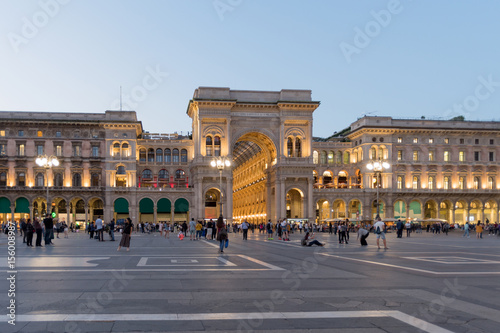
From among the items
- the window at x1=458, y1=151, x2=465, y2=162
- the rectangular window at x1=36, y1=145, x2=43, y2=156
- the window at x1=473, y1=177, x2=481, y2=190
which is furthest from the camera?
the window at x1=458, y1=151, x2=465, y2=162

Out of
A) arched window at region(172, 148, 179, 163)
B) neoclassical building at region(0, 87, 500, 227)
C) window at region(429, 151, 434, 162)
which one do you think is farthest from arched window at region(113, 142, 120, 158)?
window at region(429, 151, 434, 162)

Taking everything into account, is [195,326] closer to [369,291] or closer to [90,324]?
[90,324]

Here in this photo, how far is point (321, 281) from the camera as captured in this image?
43.7ft

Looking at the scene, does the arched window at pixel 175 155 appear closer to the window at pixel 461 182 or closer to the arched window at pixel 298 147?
the arched window at pixel 298 147

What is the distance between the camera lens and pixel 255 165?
9631 centimetres

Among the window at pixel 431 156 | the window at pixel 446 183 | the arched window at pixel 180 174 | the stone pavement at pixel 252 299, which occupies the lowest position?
the stone pavement at pixel 252 299

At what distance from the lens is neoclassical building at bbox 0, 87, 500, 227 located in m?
78.6

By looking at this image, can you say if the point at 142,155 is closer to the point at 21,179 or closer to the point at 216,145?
the point at 216,145

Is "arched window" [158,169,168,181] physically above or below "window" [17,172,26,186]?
above

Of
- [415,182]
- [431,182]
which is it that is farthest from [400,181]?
[431,182]

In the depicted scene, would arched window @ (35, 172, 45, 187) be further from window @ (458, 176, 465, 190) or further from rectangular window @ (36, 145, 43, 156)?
window @ (458, 176, 465, 190)

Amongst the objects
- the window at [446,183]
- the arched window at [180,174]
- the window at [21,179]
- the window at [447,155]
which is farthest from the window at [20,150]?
the window at [447,155]

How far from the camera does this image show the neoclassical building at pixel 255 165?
78562mm

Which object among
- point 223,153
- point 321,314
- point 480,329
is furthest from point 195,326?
point 223,153
